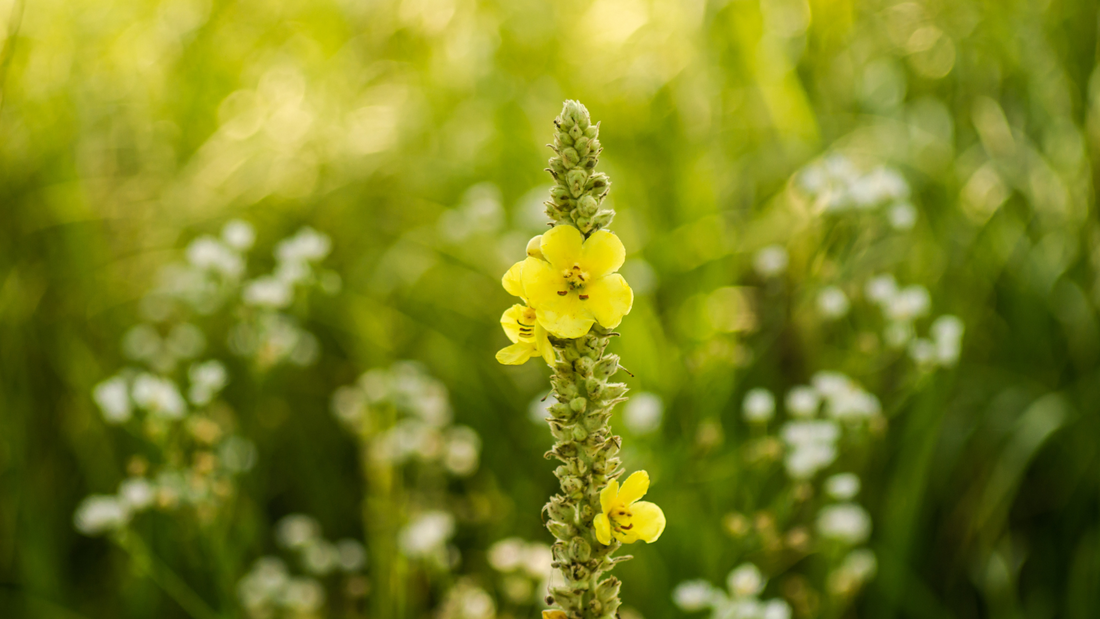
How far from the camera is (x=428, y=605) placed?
9.11 ft

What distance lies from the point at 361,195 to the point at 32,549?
2.11m

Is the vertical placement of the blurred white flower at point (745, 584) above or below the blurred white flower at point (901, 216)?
below

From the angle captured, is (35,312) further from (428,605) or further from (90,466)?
(428,605)

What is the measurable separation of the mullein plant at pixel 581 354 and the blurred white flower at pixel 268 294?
142cm

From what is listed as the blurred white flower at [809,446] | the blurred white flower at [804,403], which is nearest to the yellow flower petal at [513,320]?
the blurred white flower at [809,446]

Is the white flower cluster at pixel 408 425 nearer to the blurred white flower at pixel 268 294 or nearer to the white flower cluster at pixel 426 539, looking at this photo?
the white flower cluster at pixel 426 539

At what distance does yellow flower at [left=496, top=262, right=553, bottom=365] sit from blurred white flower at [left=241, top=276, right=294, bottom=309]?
140cm

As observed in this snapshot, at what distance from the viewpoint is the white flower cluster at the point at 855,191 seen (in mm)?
2336

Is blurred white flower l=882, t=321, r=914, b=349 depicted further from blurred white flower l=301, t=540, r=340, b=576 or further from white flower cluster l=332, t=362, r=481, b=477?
blurred white flower l=301, t=540, r=340, b=576

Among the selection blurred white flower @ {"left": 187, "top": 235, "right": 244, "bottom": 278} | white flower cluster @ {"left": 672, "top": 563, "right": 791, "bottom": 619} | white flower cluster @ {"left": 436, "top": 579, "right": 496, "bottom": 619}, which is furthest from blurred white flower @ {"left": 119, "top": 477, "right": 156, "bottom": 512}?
white flower cluster @ {"left": 672, "top": 563, "right": 791, "bottom": 619}

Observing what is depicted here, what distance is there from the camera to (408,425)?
2664 millimetres

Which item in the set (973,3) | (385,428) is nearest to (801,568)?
(385,428)

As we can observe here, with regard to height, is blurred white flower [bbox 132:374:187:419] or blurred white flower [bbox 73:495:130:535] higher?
blurred white flower [bbox 132:374:187:419]

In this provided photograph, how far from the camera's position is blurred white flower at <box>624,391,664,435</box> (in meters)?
2.21
